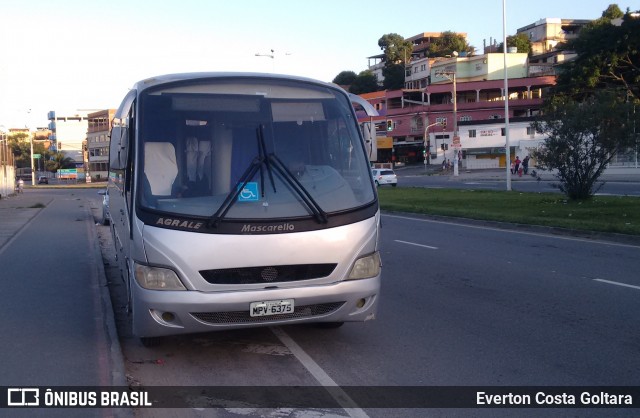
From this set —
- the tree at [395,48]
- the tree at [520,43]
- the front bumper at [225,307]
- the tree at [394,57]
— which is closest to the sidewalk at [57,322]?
the front bumper at [225,307]

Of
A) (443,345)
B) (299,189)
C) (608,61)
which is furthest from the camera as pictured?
(608,61)

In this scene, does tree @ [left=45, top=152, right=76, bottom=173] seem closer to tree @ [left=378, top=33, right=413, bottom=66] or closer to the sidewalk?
tree @ [left=378, top=33, right=413, bottom=66]

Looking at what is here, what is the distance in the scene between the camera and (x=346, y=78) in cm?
11281

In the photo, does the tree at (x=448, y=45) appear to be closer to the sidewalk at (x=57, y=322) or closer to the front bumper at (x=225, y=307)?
the sidewalk at (x=57, y=322)

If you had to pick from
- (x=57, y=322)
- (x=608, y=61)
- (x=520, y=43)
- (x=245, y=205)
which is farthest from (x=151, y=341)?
(x=520, y=43)

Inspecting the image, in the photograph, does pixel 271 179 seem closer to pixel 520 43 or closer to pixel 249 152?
pixel 249 152

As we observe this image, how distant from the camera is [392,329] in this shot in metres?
7.72

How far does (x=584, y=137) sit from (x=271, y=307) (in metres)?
20.9

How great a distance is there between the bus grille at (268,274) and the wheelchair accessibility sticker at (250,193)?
641mm

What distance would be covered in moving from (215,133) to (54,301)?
4136 mm

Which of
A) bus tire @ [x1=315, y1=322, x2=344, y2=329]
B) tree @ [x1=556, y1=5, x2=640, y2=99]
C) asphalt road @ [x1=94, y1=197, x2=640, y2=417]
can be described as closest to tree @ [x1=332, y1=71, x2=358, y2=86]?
tree @ [x1=556, y1=5, x2=640, y2=99]

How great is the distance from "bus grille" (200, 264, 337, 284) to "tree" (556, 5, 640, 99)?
2134 inches

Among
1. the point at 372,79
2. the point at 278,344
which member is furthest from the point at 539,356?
the point at 372,79

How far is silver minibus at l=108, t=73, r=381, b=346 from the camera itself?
5.99m
